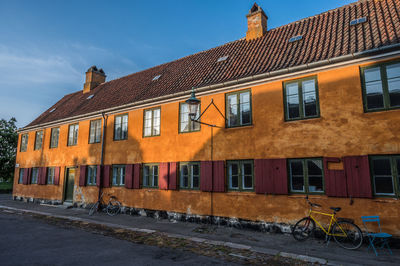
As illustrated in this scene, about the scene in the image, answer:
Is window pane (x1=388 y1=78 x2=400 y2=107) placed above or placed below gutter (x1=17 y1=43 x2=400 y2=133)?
below

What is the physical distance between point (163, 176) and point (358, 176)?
23.6 ft

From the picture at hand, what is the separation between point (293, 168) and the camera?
805 cm

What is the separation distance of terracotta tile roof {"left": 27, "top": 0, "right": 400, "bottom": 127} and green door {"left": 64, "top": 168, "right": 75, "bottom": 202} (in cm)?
358

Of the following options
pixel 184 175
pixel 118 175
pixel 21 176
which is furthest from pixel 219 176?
pixel 21 176

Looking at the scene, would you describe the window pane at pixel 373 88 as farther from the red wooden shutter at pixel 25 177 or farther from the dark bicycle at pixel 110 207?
the red wooden shutter at pixel 25 177

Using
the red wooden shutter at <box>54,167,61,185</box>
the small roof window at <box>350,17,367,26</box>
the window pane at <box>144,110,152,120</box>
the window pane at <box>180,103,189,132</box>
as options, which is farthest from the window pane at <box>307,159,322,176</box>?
the red wooden shutter at <box>54,167,61,185</box>

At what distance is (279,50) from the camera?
10047 millimetres

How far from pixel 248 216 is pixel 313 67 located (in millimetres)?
5414

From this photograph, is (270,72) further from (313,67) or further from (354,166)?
(354,166)

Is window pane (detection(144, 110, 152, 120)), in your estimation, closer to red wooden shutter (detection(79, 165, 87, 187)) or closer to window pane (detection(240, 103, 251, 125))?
window pane (detection(240, 103, 251, 125))

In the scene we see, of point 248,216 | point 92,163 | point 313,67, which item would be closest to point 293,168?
point 248,216

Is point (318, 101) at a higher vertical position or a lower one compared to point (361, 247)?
higher

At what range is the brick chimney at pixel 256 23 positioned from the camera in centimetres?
1225

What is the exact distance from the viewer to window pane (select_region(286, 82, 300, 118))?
27.1 feet
